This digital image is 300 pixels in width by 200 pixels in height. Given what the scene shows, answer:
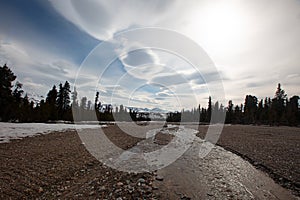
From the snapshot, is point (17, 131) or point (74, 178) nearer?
point (74, 178)

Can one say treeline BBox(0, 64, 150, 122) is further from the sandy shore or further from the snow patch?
the sandy shore

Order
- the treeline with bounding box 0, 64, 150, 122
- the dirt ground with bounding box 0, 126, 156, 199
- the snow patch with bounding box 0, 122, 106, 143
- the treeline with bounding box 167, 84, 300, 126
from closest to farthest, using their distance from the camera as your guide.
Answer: the dirt ground with bounding box 0, 126, 156, 199 < the snow patch with bounding box 0, 122, 106, 143 < the treeline with bounding box 0, 64, 150, 122 < the treeline with bounding box 167, 84, 300, 126

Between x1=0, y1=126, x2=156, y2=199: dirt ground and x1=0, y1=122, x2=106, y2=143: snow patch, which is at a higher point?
x1=0, y1=122, x2=106, y2=143: snow patch

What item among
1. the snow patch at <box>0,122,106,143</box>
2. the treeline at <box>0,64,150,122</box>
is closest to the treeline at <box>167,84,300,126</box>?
the treeline at <box>0,64,150,122</box>

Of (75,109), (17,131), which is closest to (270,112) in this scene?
(75,109)

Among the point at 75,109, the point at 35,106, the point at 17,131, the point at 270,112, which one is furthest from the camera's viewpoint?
the point at 270,112

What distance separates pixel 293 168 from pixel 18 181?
16462 millimetres

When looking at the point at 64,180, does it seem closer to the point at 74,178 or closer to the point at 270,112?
the point at 74,178

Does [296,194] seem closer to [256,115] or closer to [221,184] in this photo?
[221,184]

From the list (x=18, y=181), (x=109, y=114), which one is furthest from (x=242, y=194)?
(x=109, y=114)

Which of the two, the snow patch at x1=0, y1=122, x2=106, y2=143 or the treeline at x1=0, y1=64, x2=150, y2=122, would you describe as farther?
the treeline at x1=0, y1=64, x2=150, y2=122

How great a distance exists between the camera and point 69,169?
38.2 feet

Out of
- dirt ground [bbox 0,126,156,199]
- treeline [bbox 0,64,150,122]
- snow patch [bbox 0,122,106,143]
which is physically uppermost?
treeline [bbox 0,64,150,122]

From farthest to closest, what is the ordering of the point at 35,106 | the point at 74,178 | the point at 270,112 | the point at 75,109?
the point at 270,112 → the point at 75,109 → the point at 35,106 → the point at 74,178
